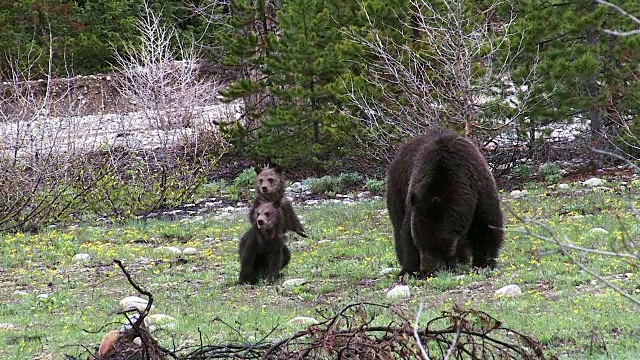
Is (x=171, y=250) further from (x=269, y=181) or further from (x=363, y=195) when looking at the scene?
(x=363, y=195)

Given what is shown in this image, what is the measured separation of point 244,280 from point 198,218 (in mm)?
7392

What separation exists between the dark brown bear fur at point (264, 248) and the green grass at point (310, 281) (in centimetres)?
32

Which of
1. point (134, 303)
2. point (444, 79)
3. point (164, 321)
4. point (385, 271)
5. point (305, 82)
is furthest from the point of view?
point (305, 82)

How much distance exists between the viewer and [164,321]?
8.83m

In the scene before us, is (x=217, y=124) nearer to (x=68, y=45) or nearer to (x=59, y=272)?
(x=59, y=272)

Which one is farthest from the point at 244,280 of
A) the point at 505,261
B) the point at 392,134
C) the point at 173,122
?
the point at 173,122

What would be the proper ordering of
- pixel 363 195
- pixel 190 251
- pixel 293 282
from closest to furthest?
pixel 293 282 → pixel 190 251 → pixel 363 195

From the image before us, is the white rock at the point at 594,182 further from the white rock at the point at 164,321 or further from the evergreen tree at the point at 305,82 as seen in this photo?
the white rock at the point at 164,321

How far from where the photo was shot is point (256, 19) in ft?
82.7

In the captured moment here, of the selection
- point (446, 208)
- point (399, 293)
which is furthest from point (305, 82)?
point (399, 293)

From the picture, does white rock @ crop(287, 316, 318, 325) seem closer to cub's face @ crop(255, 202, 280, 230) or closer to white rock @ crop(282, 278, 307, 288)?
Result: white rock @ crop(282, 278, 307, 288)

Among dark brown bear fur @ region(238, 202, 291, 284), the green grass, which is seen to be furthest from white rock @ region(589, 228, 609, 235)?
dark brown bear fur @ region(238, 202, 291, 284)

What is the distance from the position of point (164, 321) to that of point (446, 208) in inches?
119

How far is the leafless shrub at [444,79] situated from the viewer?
1753cm
